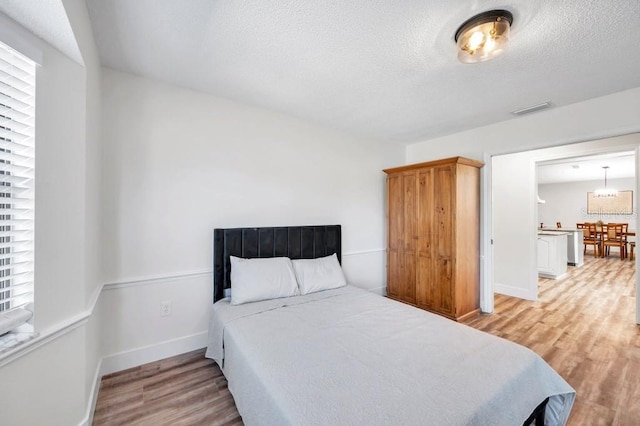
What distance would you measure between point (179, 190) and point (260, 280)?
1.09 meters

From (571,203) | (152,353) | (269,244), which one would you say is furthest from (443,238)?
(571,203)

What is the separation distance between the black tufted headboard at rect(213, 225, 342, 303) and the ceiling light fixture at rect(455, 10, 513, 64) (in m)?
2.10

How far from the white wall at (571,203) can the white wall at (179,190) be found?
396 inches

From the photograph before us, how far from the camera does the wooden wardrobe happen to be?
3.05 meters

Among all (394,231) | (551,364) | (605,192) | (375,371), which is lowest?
(551,364)

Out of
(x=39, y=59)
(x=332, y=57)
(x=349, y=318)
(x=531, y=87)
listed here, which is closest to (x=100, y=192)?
(x=39, y=59)

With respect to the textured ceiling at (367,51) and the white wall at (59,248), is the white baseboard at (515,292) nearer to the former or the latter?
the textured ceiling at (367,51)

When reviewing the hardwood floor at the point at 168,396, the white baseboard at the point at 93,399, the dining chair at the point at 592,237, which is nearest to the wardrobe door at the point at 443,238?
the hardwood floor at the point at 168,396

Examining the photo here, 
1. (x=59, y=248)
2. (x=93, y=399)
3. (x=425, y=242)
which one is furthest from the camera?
(x=425, y=242)

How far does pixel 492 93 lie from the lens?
2.41 meters

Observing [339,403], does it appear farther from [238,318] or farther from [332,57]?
[332,57]

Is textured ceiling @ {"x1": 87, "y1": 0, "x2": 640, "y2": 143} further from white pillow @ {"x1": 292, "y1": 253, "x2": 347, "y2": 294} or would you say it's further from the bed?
the bed

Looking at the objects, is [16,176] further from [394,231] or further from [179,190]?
[394,231]

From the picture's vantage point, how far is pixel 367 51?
5.90 ft
